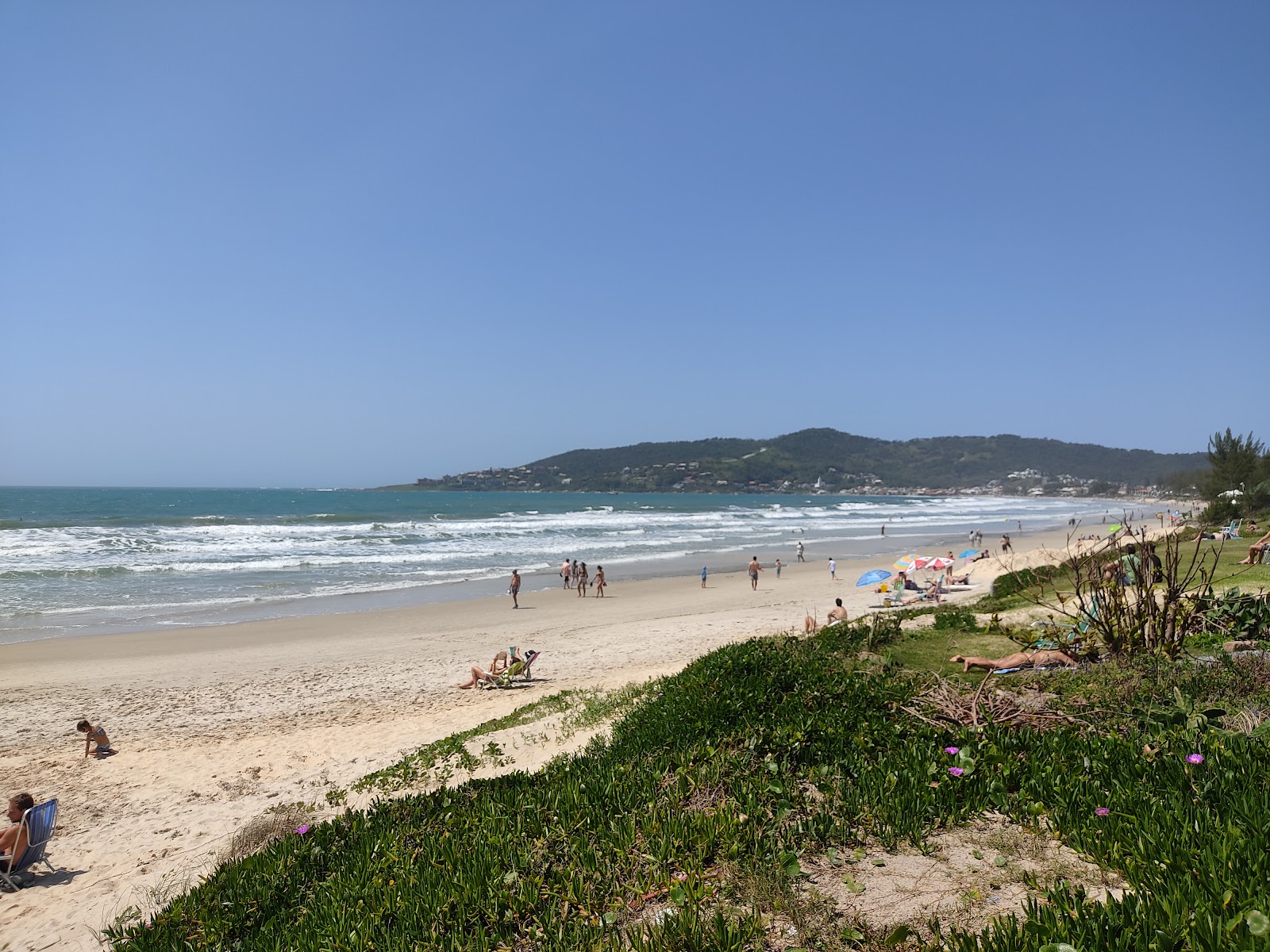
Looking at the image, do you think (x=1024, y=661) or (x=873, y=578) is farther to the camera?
(x=873, y=578)

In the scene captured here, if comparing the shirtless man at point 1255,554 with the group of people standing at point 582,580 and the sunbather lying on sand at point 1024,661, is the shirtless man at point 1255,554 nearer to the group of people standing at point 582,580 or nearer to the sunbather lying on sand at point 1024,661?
the sunbather lying on sand at point 1024,661

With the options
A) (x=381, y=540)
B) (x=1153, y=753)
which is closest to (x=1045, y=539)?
(x=381, y=540)

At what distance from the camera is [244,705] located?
12.7m

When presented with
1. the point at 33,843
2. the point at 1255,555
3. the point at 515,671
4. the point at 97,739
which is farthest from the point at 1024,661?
the point at 97,739

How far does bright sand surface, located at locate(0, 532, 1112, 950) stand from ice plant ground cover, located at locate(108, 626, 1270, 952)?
2.98 m

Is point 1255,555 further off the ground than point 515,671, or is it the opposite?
point 1255,555

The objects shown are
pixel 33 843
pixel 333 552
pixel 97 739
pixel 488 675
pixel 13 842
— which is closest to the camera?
pixel 13 842

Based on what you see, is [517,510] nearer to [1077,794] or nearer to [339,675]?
[339,675]

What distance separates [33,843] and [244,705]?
6081 mm

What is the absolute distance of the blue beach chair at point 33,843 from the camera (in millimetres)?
6594

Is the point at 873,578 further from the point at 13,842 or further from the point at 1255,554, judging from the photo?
the point at 13,842

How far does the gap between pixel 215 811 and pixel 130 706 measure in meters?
6.40

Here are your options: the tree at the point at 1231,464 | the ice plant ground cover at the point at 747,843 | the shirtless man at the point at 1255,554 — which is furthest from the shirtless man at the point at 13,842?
the tree at the point at 1231,464

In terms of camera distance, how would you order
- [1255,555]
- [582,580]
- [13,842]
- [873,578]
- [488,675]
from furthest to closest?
[582,580] < [873,578] < [488,675] < [1255,555] < [13,842]
